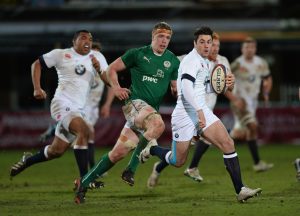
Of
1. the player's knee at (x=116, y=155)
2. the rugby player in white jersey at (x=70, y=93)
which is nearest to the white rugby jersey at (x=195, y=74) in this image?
the player's knee at (x=116, y=155)

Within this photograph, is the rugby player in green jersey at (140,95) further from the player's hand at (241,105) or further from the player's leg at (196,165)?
the player's hand at (241,105)

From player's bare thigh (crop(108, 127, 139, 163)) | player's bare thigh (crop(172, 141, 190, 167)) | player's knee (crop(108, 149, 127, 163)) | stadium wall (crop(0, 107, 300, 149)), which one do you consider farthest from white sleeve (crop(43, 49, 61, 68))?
stadium wall (crop(0, 107, 300, 149))

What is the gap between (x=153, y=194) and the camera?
1223 cm

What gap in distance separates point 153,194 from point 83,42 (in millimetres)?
2719

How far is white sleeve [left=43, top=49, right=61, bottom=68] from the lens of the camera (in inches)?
519

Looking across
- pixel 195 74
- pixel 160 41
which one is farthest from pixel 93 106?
pixel 195 74

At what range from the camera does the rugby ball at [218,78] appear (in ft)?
36.6

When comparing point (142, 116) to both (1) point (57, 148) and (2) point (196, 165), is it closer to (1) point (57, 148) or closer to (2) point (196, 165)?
(1) point (57, 148)

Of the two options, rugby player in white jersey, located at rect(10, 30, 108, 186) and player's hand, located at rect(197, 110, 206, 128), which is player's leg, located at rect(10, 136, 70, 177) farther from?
player's hand, located at rect(197, 110, 206, 128)

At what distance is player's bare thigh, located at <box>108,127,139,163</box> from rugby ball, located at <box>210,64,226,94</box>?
1.31 metres

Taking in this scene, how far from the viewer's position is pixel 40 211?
10383 millimetres

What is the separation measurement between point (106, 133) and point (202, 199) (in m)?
12.5

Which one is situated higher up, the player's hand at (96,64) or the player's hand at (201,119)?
the player's hand at (96,64)

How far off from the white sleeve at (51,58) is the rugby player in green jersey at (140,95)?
1664mm
